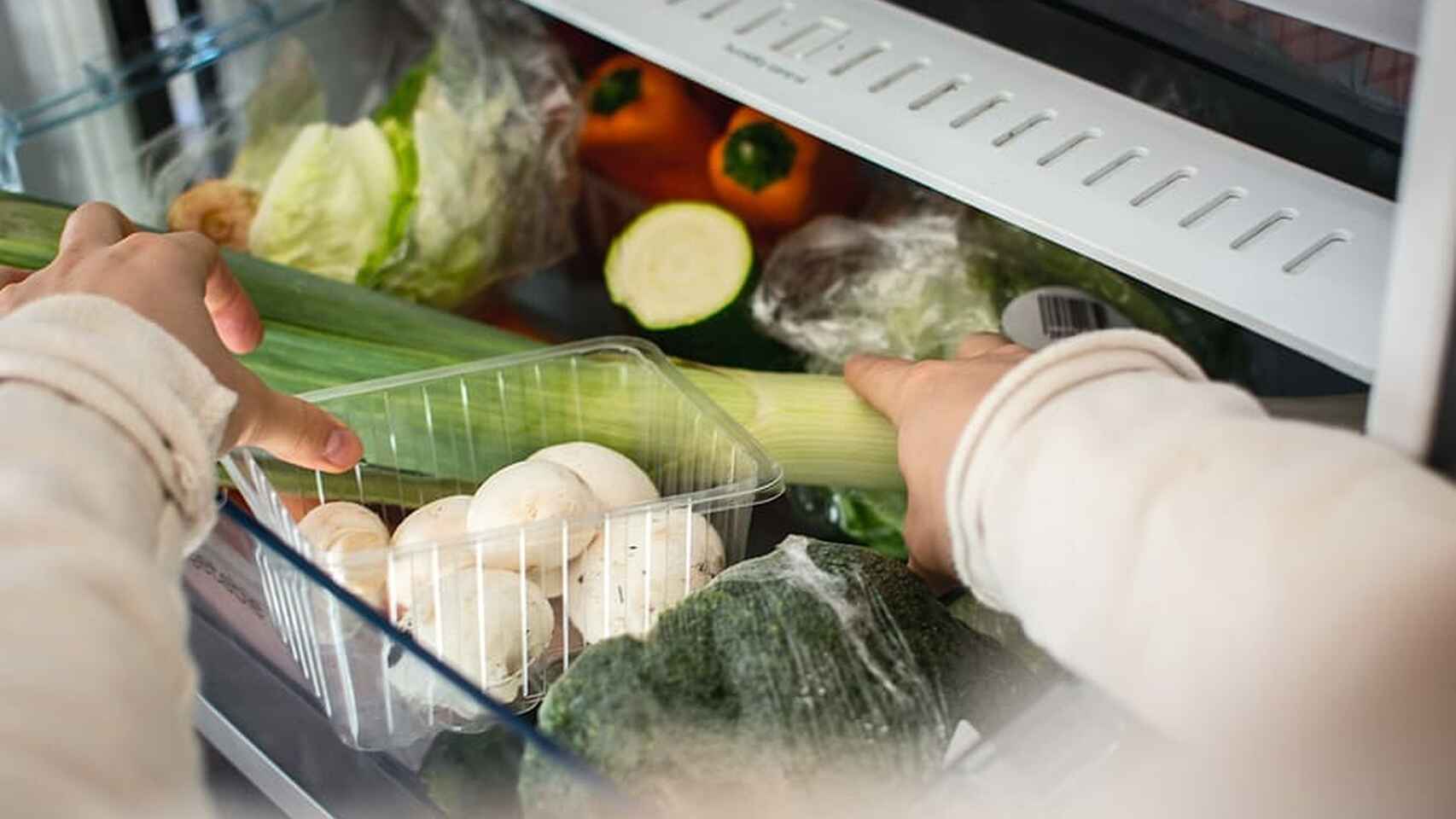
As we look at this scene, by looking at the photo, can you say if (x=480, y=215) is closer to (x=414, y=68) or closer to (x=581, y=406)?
(x=414, y=68)

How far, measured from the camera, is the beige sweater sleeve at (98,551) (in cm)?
47

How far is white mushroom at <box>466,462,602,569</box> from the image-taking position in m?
0.70

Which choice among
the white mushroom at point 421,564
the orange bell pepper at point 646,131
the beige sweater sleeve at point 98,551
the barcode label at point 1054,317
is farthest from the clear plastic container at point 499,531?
the orange bell pepper at point 646,131

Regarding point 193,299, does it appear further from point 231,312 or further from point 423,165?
point 423,165

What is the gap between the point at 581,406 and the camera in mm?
849

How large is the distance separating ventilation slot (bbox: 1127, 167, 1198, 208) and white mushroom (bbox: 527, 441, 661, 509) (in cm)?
27

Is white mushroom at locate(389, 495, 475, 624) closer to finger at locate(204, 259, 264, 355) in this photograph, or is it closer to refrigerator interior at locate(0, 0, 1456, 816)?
refrigerator interior at locate(0, 0, 1456, 816)

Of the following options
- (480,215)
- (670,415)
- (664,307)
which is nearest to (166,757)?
(670,415)

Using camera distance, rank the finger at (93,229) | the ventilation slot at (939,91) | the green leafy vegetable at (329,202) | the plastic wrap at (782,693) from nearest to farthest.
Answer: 1. the plastic wrap at (782,693)
2. the finger at (93,229)
3. the ventilation slot at (939,91)
4. the green leafy vegetable at (329,202)

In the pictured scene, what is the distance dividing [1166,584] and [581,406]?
1.30 ft

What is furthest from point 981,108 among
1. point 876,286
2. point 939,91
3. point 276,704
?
point 276,704

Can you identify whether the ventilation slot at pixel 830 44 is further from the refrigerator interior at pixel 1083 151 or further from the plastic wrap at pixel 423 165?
the plastic wrap at pixel 423 165

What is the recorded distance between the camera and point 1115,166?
751 mm

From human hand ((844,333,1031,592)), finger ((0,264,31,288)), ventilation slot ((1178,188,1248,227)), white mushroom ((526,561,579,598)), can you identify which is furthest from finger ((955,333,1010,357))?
finger ((0,264,31,288))
